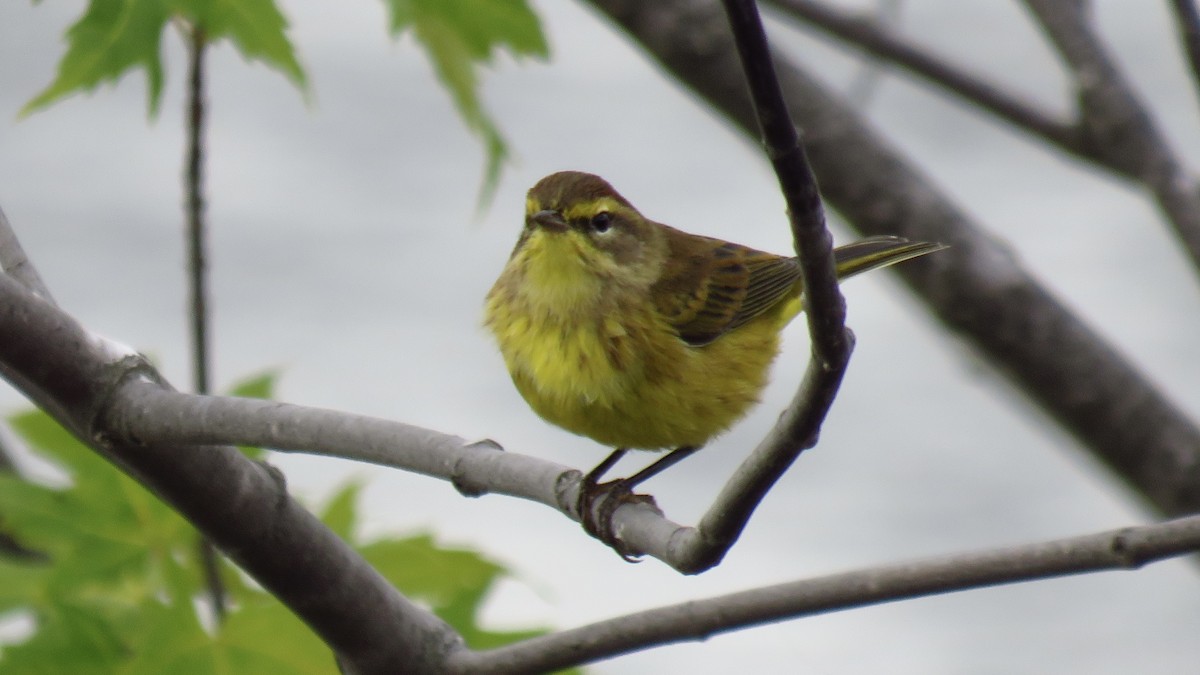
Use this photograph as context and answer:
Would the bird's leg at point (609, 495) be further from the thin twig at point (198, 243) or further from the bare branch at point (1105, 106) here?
the bare branch at point (1105, 106)

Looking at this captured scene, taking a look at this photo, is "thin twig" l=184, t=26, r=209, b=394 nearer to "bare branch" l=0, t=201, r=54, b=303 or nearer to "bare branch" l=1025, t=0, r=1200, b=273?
"bare branch" l=0, t=201, r=54, b=303

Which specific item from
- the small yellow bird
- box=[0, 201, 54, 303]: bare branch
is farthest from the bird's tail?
box=[0, 201, 54, 303]: bare branch

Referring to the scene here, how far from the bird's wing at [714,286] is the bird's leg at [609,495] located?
0.32 metres

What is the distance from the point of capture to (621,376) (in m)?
3.15

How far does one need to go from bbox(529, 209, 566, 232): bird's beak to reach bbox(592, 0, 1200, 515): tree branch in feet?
2.64

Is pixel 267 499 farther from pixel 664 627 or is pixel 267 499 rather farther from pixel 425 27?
pixel 425 27

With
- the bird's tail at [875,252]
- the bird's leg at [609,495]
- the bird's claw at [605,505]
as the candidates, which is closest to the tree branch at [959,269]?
the bird's tail at [875,252]

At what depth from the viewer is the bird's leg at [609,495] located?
104 inches

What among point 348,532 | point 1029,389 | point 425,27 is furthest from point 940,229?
point 348,532

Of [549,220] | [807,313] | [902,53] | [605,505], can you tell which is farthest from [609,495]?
[902,53]

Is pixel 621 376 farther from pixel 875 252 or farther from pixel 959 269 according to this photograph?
pixel 959 269

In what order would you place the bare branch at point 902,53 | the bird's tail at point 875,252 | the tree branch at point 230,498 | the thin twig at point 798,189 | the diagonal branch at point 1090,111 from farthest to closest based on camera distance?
the bare branch at point 902,53 < the bird's tail at point 875,252 < the diagonal branch at point 1090,111 < the tree branch at point 230,498 < the thin twig at point 798,189

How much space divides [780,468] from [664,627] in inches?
12.8

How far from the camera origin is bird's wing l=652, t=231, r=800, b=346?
3604 mm
